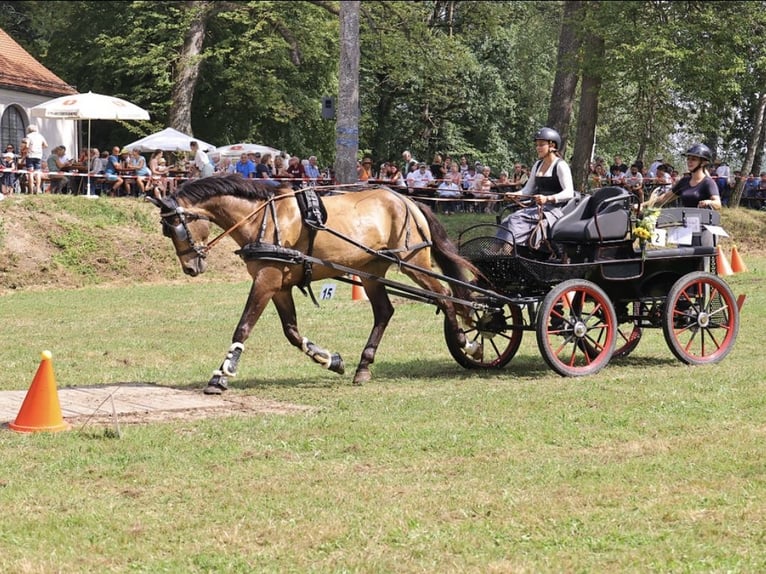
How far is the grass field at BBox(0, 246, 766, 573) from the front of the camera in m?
5.49

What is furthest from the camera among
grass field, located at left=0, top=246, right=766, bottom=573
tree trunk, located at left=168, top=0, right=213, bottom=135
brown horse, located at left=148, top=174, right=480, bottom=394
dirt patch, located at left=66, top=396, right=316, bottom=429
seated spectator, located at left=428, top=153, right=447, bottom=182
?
tree trunk, located at left=168, top=0, right=213, bottom=135

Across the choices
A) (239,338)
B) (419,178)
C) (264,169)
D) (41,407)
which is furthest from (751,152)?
(41,407)

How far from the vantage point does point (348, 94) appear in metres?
25.1

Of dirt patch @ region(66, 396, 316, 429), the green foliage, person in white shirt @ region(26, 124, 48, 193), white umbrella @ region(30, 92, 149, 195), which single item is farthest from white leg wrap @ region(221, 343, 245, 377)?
the green foliage

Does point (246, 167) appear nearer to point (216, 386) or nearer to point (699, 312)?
point (699, 312)

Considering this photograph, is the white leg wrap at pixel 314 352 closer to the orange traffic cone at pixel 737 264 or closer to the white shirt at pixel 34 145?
the orange traffic cone at pixel 737 264

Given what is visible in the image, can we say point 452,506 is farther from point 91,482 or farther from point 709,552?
point 91,482

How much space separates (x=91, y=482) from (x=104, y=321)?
10.2 meters

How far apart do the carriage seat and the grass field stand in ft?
4.61

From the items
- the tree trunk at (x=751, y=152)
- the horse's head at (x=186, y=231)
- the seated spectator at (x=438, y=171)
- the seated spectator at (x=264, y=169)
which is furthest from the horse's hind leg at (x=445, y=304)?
the tree trunk at (x=751, y=152)

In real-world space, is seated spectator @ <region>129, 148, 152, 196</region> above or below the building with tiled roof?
below

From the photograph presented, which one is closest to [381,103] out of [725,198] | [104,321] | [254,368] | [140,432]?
[725,198]

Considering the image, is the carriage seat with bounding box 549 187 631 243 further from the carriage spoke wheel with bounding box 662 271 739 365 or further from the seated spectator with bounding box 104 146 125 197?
the seated spectator with bounding box 104 146 125 197

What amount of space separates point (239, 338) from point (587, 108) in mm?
22576
